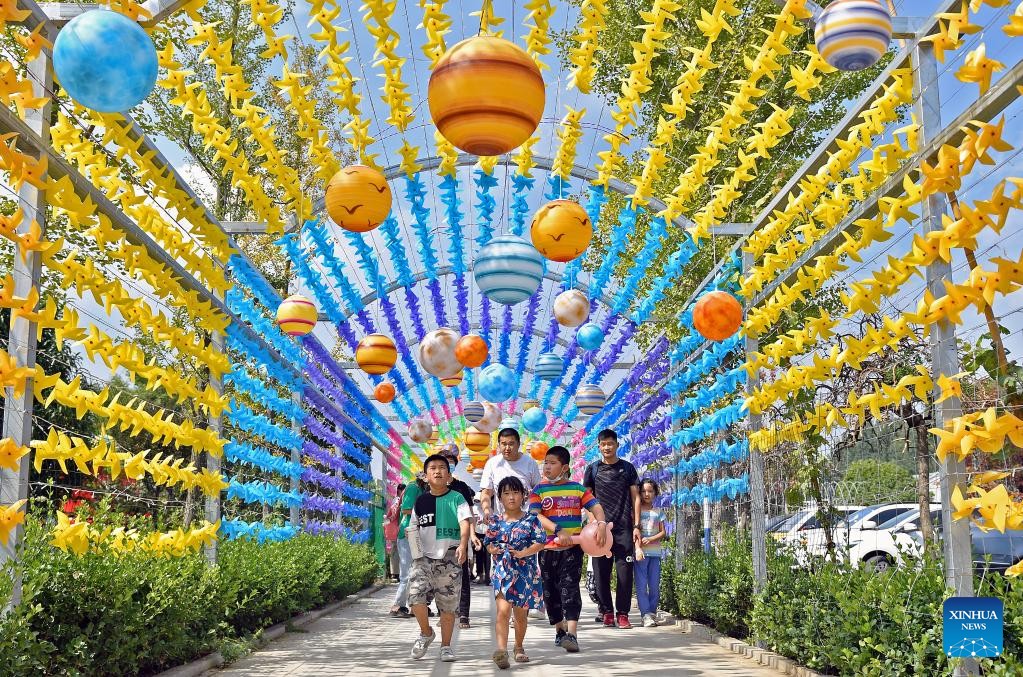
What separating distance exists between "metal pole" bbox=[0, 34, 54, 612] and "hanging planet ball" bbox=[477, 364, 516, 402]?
796 cm

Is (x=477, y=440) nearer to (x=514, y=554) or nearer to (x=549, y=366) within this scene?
(x=549, y=366)

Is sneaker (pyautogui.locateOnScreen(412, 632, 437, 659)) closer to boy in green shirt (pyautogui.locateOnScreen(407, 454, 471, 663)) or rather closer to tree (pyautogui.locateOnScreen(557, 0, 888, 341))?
boy in green shirt (pyautogui.locateOnScreen(407, 454, 471, 663))

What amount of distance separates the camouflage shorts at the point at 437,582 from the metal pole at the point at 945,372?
4.33 metres

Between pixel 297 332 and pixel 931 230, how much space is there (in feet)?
23.0

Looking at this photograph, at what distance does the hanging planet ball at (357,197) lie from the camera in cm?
734

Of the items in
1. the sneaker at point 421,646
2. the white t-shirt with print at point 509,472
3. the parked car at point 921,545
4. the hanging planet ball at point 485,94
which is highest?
the hanging planet ball at point 485,94

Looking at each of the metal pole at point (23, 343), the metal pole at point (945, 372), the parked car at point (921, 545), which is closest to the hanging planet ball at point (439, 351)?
the parked car at point (921, 545)

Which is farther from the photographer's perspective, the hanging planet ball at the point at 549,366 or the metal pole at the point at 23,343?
the hanging planet ball at the point at 549,366

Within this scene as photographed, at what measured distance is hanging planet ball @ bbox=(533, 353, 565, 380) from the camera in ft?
53.8

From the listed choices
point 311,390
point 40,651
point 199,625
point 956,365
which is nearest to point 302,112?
→ point 199,625

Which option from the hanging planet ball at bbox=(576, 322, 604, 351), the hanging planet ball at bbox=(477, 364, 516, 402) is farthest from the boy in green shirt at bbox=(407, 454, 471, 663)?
the hanging planet ball at bbox=(576, 322, 604, 351)

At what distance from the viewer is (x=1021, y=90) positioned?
420 centimetres

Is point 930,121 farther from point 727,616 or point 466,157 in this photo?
point 466,157

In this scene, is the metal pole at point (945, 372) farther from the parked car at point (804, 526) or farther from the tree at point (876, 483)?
the parked car at point (804, 526)
